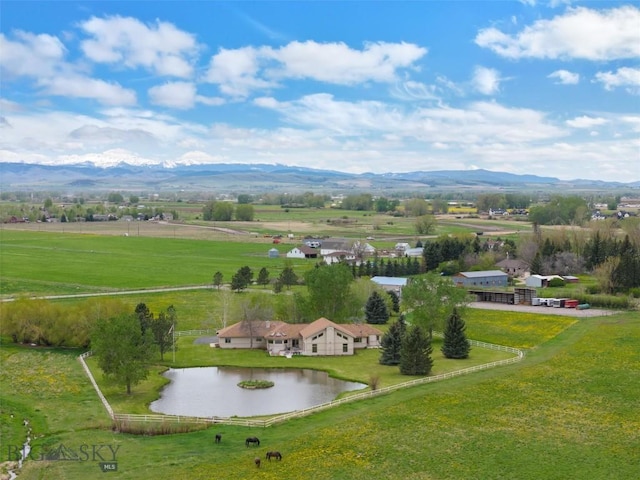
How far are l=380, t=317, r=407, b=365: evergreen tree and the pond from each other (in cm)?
500

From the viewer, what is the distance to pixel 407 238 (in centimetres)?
14250

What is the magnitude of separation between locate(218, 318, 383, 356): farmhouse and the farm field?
1255cm

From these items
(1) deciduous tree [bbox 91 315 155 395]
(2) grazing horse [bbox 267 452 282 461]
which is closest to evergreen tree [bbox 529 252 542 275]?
(1) deciduous tree [bbox 91 315 155 395]

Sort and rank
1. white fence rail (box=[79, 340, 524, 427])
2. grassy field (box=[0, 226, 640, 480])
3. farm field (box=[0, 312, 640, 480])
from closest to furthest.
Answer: farm field (box=[0, 312, 640, 480])
grassy field (box=[0, 226, 640, 480])
white fence rail (box=[79, 340, 524, 427])

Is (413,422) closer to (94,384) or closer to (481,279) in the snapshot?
(94,384)

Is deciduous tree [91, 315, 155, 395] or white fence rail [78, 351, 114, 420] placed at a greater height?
deciduous tree [91, 315, 155, 395]

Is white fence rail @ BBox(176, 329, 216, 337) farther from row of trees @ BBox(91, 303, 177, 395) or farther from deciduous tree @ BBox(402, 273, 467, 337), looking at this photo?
deciduous tree @ BBox(402, 273, 467, 337)

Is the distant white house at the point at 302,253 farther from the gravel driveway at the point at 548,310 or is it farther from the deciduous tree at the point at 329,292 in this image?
the deciduous tree at the point at 329,292

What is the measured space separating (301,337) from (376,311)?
1216 cm

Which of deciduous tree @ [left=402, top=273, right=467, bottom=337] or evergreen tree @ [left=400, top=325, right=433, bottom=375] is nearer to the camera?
evergreen tree @ [left=400, top=325, right=433, bottom=375]

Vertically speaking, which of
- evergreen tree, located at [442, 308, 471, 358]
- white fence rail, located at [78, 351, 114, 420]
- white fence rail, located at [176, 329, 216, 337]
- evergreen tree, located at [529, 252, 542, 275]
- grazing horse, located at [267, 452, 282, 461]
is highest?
evergreen tree, located at [529, 252, 542, 275]

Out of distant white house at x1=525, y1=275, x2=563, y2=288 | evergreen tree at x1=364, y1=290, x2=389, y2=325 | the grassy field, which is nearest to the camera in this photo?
the grassy field

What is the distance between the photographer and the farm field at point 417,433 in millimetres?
28344

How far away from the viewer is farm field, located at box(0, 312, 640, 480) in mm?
28344
